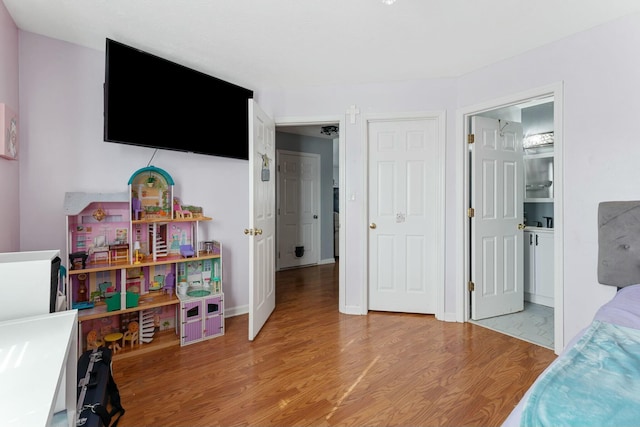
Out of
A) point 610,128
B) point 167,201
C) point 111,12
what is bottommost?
point 167,201

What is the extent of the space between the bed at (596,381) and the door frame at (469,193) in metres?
0.93

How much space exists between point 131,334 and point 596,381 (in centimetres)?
274

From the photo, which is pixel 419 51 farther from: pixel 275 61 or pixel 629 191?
pixel 629 191

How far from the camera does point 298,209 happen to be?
211 inches

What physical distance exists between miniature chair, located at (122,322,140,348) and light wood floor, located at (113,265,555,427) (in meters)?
0.22

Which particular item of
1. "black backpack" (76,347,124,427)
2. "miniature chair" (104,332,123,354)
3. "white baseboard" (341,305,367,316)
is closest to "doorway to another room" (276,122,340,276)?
"white baseboard" (341,305,367,316)

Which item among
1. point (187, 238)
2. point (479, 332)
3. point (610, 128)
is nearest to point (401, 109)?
point (610, 128)

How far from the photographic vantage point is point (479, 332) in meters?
2.64

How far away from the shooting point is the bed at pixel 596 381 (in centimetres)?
63

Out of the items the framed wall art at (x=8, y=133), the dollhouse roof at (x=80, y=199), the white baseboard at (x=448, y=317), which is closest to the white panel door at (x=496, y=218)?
the white baseboard at (x=448, y=317)

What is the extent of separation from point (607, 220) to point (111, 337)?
3.52 m

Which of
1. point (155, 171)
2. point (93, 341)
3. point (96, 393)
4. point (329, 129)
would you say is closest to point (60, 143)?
point (155, 171)

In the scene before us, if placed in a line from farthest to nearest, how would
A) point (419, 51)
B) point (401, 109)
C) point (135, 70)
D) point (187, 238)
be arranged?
point (401, 109)
point (187, 238)
point (419, 51)
point (135, 70)

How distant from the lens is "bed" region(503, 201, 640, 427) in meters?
0.63
